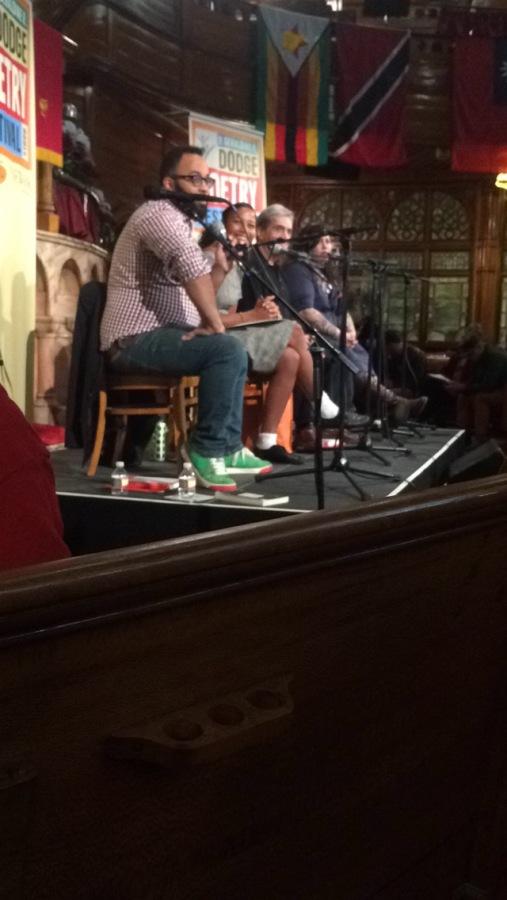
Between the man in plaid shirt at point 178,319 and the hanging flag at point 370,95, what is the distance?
15.7 feet

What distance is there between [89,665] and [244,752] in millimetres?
209

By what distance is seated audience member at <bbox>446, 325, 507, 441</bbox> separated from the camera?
22.6 feet

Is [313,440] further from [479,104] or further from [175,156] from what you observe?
[479,104]

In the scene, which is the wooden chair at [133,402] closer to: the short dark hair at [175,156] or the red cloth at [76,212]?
the short dark hair at [175,156]

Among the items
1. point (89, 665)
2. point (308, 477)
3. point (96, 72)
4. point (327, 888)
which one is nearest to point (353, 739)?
point (327, 888)

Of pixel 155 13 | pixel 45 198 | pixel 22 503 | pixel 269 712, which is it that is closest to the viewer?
pixel 269 712

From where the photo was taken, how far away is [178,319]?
3373 millimetres

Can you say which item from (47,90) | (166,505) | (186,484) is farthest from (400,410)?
(47,90)

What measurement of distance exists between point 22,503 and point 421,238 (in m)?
9.18

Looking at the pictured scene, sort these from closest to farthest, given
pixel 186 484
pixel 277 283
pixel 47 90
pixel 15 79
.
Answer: pixel 186 484, pixel 277 283, pixel 15 79, pixel 47 90

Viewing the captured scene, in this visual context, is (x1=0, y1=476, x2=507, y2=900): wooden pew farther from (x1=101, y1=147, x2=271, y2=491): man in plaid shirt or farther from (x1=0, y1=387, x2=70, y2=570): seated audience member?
(x1=101, y1=147, x2=271, y2=491): man in plaid shirt

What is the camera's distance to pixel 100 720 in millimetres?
625

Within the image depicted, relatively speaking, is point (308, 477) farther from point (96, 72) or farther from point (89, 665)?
point (96, 72)

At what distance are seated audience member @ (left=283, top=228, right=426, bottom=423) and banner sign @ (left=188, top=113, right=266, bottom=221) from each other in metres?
1.22
